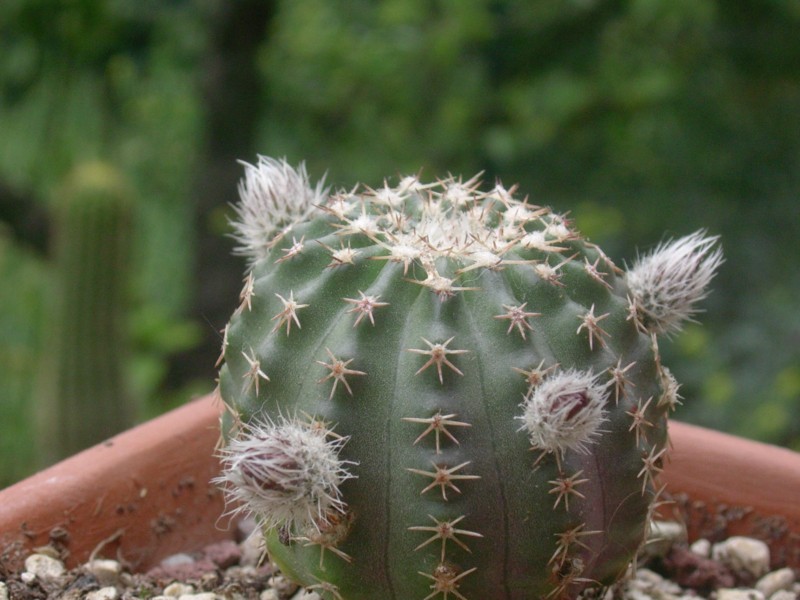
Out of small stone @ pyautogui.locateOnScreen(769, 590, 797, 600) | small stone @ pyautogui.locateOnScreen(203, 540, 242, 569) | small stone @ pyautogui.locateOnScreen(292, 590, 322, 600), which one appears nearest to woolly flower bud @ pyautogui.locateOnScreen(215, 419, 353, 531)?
small stone @ pyautogui.locateOnScreen(292, 590, 322, 600)

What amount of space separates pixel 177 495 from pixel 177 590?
270mm

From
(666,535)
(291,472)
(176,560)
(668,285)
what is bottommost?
(176,560)

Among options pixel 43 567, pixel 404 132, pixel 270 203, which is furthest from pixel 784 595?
pixel 404 132

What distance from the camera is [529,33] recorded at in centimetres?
418

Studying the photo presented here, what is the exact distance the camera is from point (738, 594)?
66.0 inches

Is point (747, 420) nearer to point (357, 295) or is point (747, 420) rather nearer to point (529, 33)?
point (529, 33)

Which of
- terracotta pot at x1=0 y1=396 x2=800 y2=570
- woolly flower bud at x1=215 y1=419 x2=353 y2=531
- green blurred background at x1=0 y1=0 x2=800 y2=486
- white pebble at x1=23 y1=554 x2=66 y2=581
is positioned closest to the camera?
woolly flower bud at x1=215 y1=419 x2=353 y2=531

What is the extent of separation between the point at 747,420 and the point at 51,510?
7.97ft

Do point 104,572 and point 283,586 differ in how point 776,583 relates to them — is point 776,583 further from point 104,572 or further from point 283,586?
point 104,572

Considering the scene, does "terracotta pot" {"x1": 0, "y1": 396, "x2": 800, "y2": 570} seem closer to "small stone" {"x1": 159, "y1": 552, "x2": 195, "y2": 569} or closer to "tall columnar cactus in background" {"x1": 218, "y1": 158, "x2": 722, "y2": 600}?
"small stone" {"x1": 159, "y1": 552, "x2": 195, "y2": 569}

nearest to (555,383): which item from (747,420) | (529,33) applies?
(747,420)

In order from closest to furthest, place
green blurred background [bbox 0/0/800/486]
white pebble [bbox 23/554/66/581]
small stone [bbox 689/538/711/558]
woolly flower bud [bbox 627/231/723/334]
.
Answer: woolly flower bud [bbox 627/231/723/334] < white pebble [bbox 23/554/66/581] < small stone [bbox 689/538/711/558] < green blurred background [bbox 0/0/800/486]

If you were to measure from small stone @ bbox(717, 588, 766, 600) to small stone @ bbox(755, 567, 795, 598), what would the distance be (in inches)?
1.1

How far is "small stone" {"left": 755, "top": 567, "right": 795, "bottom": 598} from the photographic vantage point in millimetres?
1725
